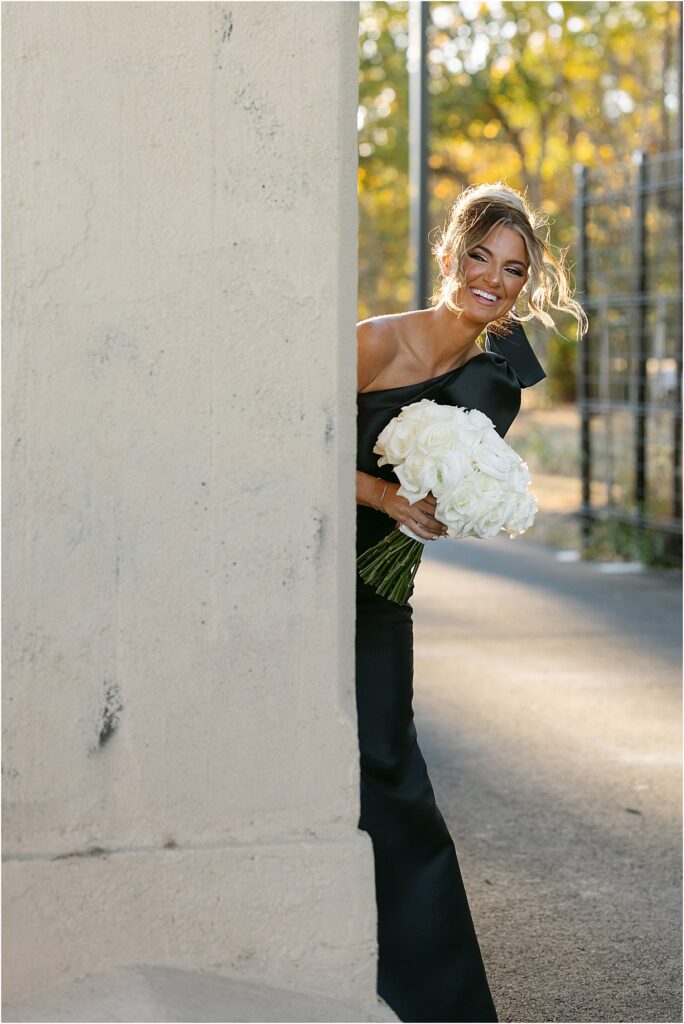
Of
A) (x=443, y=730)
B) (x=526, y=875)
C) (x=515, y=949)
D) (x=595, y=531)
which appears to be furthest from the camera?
(x=595, y=531)

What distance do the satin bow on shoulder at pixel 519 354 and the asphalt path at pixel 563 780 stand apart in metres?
1.79

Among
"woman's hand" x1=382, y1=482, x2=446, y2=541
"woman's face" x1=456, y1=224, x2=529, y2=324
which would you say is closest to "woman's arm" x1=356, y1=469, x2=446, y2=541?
"woman's hand" x1=382, y1=482, x2=446, y2=541

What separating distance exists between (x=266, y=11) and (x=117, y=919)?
1.89 m

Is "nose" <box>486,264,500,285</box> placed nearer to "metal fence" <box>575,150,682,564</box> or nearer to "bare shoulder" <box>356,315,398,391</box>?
"bare shoulder" <box>356,315,398,391</box>

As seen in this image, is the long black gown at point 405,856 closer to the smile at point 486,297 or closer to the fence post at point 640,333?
the smile at point 486,297

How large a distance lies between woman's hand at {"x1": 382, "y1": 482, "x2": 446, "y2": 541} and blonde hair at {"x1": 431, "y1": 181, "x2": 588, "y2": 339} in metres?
0.59

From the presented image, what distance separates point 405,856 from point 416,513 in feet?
3.01

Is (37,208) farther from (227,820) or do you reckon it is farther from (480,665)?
(480,665)

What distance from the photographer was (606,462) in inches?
533

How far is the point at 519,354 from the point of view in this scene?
14.3 ft

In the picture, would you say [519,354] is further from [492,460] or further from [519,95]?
[519,95]

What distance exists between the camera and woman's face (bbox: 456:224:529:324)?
402cm

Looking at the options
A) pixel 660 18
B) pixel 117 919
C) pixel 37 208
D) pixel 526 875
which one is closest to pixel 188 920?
pixel 117 919

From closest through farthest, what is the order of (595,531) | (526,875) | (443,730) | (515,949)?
(515,949) → (526,875) → (443,730) → (595,531)
